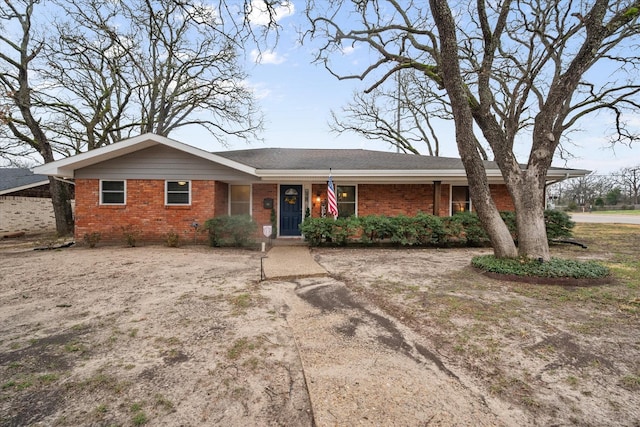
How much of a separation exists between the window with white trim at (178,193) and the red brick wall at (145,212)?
0.51 feet

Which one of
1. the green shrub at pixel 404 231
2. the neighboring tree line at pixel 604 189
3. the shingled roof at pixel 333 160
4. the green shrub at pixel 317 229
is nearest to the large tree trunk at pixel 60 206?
the shingled roof at pixel 333 160

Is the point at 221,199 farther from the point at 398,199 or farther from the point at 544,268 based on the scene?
the point at 544,268

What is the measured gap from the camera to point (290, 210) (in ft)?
38.5

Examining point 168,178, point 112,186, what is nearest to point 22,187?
point 112,186

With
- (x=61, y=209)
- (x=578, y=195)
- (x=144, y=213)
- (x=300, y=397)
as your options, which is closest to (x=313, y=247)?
(x=144, y=213)

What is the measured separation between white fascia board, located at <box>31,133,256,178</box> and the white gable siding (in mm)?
201

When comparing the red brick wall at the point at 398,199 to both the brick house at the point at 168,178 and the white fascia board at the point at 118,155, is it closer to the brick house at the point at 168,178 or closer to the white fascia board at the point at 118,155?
the brick house at the point at 168,178

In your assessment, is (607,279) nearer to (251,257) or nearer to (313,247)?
(313,247)

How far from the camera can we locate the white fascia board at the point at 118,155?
9.11m

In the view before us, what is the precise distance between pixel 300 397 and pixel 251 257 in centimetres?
591

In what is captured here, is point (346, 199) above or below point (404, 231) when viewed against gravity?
above

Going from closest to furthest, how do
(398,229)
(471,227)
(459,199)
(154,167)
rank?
(398,229) → (471,227) → (154,167) → (459,199)

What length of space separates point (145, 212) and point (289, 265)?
644 cm

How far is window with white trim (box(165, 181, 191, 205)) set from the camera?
10102 mm
